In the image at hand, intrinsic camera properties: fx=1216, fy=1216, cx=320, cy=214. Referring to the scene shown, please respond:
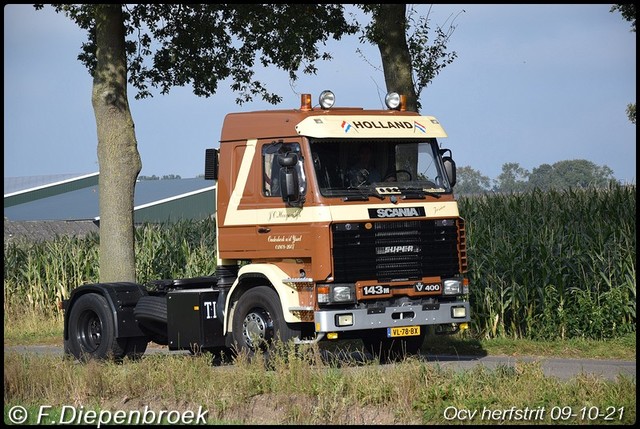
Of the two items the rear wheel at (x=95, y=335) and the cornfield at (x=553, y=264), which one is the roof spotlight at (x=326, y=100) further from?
the cornfield at (x=553, y=264)

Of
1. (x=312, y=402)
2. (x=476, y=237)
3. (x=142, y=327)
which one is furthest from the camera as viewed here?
(x=476, y=237)

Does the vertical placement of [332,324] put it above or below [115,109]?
below

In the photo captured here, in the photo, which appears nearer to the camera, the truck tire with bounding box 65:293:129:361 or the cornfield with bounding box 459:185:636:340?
the truck tire with bounding box 65:293:129:361

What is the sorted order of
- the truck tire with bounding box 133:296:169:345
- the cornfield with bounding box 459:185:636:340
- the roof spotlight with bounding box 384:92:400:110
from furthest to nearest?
the cornfield with bounding box 459:185:636:340 → the truck tire with bounding box 133:296:169:345 → the roof spotlight with bounding box 384:92:400:110

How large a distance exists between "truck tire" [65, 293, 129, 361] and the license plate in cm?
449

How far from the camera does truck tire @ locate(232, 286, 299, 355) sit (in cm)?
1603

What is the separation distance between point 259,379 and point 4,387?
2911mm

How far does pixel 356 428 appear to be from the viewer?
11.1 metres

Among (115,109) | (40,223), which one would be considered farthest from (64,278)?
(40,223)

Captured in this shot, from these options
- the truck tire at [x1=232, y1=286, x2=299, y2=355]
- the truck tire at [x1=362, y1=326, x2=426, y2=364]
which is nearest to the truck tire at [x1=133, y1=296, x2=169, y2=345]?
the truck tire at [x1=232, y1=286, x2=299, y2=355]

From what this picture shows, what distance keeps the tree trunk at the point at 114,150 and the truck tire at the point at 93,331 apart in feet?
11.8

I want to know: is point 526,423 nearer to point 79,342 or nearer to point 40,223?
point 79,342

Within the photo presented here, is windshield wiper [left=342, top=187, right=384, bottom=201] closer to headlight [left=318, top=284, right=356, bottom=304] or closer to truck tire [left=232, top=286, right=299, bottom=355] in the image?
headlight [left=318, top=284, right=356, bottom=304]

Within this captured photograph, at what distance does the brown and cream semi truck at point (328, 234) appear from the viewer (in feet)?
51.7
